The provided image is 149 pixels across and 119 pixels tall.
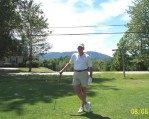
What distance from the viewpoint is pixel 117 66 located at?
66.0m

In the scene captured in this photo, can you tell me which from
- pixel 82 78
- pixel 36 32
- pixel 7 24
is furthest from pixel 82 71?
pixel 36 32

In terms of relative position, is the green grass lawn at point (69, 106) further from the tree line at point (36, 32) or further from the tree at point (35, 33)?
the tree at point (35, 33)

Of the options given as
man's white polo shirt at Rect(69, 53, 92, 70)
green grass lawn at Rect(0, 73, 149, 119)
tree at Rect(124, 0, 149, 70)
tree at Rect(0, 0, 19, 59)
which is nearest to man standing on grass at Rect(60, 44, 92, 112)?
man's white polo shirt at Rect(69, 53, 92, 70)

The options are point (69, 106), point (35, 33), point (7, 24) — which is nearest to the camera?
point (69, 106)

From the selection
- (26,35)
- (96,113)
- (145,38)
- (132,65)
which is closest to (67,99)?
(96,113)

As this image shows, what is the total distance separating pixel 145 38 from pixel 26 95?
102 feet

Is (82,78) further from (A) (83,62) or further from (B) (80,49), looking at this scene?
(B) (80,49)

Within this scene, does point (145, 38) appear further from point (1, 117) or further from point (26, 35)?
point (1, 117)

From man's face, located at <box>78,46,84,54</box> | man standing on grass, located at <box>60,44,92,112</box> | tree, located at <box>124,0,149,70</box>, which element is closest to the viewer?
man's face, located at <box>78,46,84,54</box>
